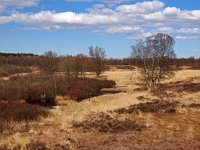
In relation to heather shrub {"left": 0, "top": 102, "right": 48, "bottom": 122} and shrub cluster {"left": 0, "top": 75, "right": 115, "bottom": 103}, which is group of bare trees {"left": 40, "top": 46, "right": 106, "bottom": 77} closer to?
shrub cluster {"left": 0, "top": 75, "right": 115, "bottom": 103}

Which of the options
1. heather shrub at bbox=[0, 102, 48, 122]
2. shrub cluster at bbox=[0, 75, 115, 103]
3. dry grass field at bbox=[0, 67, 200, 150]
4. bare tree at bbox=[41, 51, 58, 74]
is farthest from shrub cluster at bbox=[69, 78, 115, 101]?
dry grass field at bbox=[0, 67, 200, 150]

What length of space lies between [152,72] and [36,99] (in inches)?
718

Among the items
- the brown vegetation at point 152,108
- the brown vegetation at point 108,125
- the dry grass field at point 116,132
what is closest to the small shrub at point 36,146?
the dry grass field at point 116,132

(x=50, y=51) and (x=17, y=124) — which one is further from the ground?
(x=50, y=51)

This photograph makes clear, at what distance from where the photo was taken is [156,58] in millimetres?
53000

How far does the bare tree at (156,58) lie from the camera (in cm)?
5181

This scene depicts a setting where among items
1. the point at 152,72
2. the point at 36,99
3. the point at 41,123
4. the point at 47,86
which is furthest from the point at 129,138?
the point at 152,72

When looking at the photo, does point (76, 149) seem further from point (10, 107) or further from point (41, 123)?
point (10, 107)

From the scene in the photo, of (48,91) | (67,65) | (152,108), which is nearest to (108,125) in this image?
(152,108)

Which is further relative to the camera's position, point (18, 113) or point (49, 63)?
point (49, 63)

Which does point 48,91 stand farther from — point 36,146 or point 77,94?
point 36,146

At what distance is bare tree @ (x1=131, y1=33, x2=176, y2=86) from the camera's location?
170ft

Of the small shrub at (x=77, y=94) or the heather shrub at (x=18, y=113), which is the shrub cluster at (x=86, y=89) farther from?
the heather shrub at (x=18, y=113)

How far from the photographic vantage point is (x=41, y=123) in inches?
853
